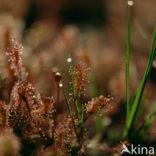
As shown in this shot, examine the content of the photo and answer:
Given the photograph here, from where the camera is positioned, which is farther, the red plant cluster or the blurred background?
the blurred background

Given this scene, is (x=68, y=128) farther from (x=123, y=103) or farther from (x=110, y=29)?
(x=110, y=29)

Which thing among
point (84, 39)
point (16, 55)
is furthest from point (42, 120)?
point (84, 39)

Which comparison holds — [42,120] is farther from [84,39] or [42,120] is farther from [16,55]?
[84,39]

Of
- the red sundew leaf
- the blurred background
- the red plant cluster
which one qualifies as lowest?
the red plant cluster

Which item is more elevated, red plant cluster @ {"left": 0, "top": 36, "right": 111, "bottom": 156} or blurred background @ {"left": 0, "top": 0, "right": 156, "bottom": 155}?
blurred background @ {"left": 0, "top": 0, "right": 156, "bottom": 155}

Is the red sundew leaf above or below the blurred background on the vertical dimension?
below

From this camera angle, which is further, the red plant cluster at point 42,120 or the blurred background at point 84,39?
the blurred background at point 84,39

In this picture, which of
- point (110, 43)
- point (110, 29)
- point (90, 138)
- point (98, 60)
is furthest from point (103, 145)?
point (110, 29)

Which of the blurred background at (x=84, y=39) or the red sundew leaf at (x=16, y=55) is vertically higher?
the blurred background at (x=84, y=39)
